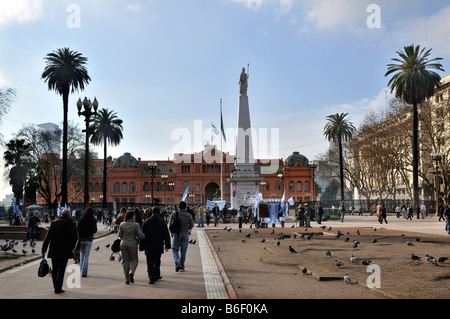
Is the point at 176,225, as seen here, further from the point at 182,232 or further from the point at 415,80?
the point at 415,80

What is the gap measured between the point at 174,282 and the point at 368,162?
→ 53.5 metres

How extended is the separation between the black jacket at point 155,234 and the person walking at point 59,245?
5.02 ft

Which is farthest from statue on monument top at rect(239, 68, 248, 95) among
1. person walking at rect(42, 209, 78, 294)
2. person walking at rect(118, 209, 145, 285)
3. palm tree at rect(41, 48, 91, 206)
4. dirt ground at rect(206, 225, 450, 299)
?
person walking at rect(42, 209, 78, 294)

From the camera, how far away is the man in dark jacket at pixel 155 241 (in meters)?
9.20

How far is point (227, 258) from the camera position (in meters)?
13.4

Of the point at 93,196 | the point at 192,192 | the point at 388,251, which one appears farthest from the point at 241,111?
the point at 93,196

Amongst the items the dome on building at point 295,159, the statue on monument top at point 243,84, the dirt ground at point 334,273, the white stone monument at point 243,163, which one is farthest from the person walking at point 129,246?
the dome on building at point 295,159

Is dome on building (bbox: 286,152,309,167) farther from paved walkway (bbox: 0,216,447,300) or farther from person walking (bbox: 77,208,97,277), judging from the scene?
person walking (bbox: 77,208,97,277)

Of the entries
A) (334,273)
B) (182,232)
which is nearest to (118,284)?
(182,232)

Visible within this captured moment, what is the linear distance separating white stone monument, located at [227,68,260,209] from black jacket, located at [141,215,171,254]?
31355 mm

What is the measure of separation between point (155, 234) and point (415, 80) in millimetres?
40071

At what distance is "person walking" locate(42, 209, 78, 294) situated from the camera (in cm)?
814

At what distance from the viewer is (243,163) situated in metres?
42.4
